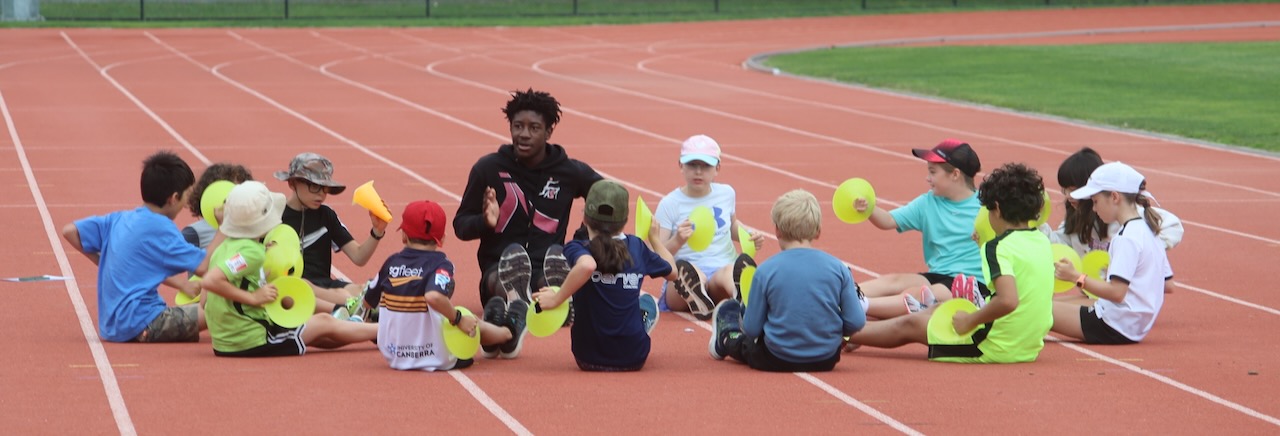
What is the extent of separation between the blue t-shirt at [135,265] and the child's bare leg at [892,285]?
12.4 ft

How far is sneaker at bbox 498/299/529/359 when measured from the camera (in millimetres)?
7902

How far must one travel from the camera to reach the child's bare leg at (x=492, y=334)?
25.4 feet

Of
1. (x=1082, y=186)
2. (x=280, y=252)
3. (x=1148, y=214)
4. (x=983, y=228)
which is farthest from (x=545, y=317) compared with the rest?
(x=1082, y=186)

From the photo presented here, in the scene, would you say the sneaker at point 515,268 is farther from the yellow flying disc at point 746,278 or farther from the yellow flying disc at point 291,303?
the yellow flying disc at point 746,278

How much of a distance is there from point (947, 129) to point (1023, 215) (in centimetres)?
1359

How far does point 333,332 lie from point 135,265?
105 cm

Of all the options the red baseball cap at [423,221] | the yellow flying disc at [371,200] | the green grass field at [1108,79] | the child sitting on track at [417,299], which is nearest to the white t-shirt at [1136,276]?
the child sitting on track at [417,299]

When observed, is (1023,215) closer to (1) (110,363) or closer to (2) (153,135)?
(1) (110,363)

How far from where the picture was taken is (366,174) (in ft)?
54.1

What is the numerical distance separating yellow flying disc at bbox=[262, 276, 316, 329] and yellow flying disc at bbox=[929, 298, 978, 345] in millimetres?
2974

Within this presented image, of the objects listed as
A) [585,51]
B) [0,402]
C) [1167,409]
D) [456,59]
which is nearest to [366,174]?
[0,402]

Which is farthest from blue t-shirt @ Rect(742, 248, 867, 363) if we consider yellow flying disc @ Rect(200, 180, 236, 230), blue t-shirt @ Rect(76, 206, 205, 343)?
yellow flying disc @ Rect(200, 180, 236, 230)

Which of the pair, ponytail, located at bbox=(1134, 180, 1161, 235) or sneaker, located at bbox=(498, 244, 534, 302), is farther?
ponytail, located at bbox=(1134, 180, 1161, 235)

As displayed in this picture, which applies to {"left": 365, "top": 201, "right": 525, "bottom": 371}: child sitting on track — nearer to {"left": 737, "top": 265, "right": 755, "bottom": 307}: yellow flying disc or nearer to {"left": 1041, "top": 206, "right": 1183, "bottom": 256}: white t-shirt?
{"left": 737, "top": 265, "right": 755, "bottom": 307}: yellow flying disc
